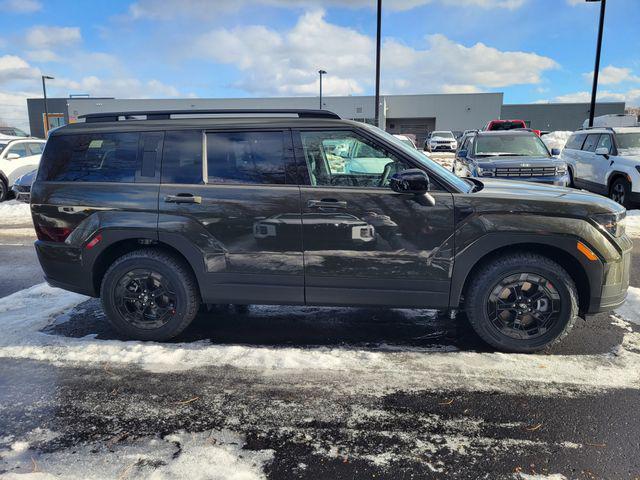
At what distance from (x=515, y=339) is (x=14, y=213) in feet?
41.4

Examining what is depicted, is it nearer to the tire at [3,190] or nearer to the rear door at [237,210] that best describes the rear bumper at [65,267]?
the rear door at [237,210]

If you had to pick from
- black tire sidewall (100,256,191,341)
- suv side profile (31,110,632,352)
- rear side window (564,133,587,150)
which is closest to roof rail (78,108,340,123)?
suv side profile (31,110,632,352)

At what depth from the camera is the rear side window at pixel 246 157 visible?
3.90m

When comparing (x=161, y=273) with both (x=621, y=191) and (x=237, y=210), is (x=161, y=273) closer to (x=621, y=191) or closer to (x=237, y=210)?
(x=237, y=210)

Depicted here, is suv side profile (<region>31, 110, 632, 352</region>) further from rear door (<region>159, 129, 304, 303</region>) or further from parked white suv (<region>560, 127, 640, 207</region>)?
parked white suv (<region>560, 127, 640, 207</region>)

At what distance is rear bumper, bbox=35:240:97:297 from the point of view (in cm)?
413

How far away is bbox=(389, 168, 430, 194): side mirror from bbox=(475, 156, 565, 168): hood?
6.35 metres

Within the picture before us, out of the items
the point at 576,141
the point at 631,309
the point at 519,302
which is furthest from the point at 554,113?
the point at 519,302

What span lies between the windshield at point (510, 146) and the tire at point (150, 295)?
8.34 metres

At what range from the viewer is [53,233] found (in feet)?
13.7

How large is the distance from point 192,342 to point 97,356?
755 mm

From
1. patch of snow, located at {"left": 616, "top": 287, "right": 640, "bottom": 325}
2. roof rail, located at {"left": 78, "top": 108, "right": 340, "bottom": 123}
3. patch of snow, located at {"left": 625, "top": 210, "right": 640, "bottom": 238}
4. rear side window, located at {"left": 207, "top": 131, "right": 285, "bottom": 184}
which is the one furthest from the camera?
patch of snow, located at {"left": 625, "top": 210, "right": 640, "bottom": 238}

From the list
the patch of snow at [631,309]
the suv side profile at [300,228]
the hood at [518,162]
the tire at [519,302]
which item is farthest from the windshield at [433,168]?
the hood at [518,162]

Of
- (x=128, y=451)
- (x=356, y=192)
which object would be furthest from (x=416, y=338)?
(x=128, y=451)
